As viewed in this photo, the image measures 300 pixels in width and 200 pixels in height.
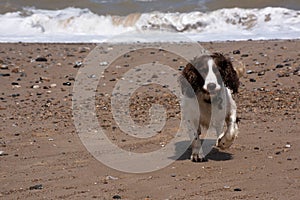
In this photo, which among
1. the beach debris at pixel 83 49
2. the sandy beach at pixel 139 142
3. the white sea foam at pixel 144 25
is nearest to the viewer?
the sandy beach at pixel 139 142

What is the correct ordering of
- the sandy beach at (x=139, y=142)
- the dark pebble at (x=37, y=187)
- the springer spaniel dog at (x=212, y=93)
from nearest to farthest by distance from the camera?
the sandy beach at (x=139, y=142) → the dark pebble at (x=37, y=187) → the springer spaniel dog at (x=212, y=93)

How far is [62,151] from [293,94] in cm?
413

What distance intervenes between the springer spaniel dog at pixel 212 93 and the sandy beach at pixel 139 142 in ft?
0.75

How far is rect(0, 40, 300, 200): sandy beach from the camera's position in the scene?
16.8 ft

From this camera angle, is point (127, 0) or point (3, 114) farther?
point (127, 0)

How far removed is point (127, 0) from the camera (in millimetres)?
25516

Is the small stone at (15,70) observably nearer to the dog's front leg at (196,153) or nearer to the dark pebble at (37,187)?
the dog's front leg at (196,153)

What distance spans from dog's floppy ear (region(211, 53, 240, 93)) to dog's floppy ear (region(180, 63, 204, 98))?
23 centimetres

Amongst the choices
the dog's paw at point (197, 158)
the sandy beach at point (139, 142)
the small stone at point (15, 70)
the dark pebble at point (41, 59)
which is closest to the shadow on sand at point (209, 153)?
the sandy beach at point (139, 142)

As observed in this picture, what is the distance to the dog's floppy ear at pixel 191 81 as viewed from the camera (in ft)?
19.6

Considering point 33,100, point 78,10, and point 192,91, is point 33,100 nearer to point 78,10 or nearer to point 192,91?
point 192,91

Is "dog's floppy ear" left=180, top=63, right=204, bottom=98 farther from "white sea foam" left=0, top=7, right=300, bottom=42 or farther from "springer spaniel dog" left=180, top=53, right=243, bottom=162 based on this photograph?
"white sea foam" left=0, top=7, right=300, bottom=42

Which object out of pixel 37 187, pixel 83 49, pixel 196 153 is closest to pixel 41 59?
pixel 83 49

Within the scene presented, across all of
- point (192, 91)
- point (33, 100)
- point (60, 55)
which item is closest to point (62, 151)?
point (192, 91)
